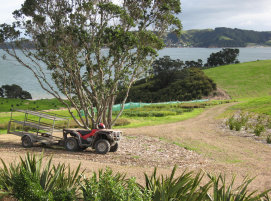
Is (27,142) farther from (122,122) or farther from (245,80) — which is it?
(245,80)

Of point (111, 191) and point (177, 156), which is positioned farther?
point (177, 156)

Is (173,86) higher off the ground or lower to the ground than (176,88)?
higher

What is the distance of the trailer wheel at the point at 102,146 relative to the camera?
583 inches

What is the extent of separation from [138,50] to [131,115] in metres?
19.8

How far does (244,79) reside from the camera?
281 ft

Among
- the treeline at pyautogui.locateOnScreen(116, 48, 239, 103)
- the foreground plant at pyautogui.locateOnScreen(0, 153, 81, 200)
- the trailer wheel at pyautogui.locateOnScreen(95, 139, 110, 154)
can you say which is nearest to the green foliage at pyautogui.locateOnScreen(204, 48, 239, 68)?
the treeline at pyautogui.locateOnScreen(116, 48, 239, 103)

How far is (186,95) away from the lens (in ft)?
237

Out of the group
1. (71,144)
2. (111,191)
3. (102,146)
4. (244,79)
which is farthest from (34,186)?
(244,79)

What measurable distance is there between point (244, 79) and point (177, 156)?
7694cm

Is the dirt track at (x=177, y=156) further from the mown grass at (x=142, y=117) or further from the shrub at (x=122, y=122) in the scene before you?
the mown grass at (x=142, y=117)

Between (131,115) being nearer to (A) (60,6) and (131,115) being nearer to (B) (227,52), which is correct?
(A) (60,6)

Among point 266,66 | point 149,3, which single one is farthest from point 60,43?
point 266,66

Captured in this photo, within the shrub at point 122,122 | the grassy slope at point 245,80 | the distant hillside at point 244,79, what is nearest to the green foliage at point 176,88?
the distant hillside at point 244,79

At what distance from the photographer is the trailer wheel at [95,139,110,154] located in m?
14.8
